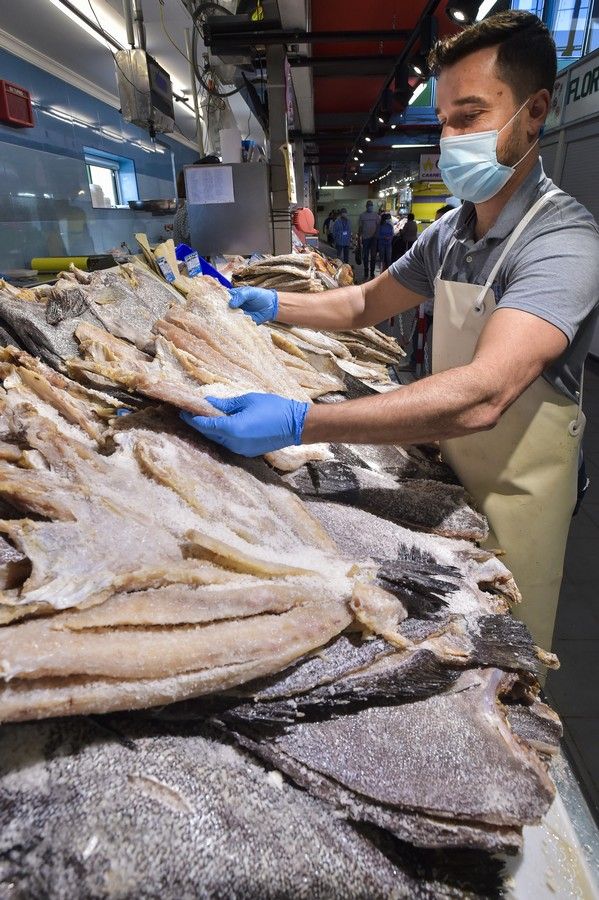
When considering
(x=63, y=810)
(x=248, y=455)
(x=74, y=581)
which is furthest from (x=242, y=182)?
(x=63, y=810)

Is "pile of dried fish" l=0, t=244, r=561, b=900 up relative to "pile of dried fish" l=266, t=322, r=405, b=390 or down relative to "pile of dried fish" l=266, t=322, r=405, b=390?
down

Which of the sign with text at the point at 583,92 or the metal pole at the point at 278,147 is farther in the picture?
the sign with text at the point at 583,92

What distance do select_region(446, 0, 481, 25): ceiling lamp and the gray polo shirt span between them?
3.21 meters

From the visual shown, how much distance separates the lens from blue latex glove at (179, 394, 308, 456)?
1498mm

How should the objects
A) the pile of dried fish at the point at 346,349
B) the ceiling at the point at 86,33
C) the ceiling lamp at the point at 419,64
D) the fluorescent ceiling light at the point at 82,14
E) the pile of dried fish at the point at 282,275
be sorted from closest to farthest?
the pile of dried fish at the point at 346,349, the pile of dried fish at the point at 282,275, the ceiling lamp at the point at 419,64, the fluorescent ceiling light at the point at 82,14, the ceiling at the point at 86,33

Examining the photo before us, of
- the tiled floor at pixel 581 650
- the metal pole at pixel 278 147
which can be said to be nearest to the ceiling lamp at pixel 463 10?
the metal pole at pixel 278 147

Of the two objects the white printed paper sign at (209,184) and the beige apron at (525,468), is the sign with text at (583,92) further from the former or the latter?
the beige apron at (525,468)

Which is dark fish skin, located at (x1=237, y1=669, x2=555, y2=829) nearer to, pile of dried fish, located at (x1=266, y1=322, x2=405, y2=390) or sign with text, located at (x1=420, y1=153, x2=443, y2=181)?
pile of dried fish, located at (x1=266, y1=322, x2=405, y2=390)

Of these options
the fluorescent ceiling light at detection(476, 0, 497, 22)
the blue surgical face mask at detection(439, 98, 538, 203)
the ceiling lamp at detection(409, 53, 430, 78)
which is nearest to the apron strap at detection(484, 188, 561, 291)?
the blue surgical face mask at detection(439, 98, 538, 203)

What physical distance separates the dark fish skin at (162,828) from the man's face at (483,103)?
205 centimetres

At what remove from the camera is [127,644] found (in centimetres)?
92

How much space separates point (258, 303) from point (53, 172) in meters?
8.42

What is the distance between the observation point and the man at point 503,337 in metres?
1.58

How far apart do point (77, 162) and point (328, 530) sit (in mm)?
10974
